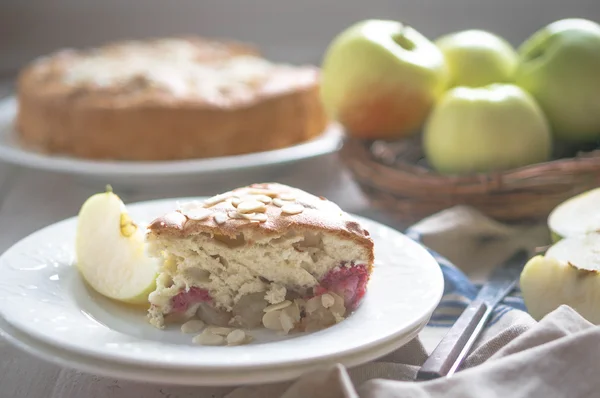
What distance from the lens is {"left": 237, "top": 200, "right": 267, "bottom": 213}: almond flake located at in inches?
44.8

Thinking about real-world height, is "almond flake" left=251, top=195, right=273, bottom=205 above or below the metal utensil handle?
above

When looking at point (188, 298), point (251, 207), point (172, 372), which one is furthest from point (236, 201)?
point (172, 372)

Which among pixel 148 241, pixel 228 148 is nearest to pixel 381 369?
pixel 148 241

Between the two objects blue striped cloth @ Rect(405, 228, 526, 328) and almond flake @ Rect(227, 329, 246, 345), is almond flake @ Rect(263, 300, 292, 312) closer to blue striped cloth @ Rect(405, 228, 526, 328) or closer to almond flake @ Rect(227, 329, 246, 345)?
almond flake @ Rect(227, 329, 246, 345)

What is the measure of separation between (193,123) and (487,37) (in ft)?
2.21

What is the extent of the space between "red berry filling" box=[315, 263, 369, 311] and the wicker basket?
18.7 inches

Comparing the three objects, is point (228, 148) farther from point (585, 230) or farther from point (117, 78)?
point (585, 230)

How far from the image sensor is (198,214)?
1.14 m

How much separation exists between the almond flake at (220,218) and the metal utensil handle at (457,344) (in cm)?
32

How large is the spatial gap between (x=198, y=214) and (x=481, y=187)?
0.62 metres

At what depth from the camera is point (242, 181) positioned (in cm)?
188

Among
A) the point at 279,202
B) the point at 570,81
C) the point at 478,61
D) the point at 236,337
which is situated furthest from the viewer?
the point at 478,61

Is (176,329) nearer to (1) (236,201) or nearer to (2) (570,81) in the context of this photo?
(1) (236,201)

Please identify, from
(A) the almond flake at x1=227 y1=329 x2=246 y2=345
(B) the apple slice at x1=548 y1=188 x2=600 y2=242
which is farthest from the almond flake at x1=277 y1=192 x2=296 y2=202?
(B) the apple slice at x1=548 y1=188 x2=600 y2=242
